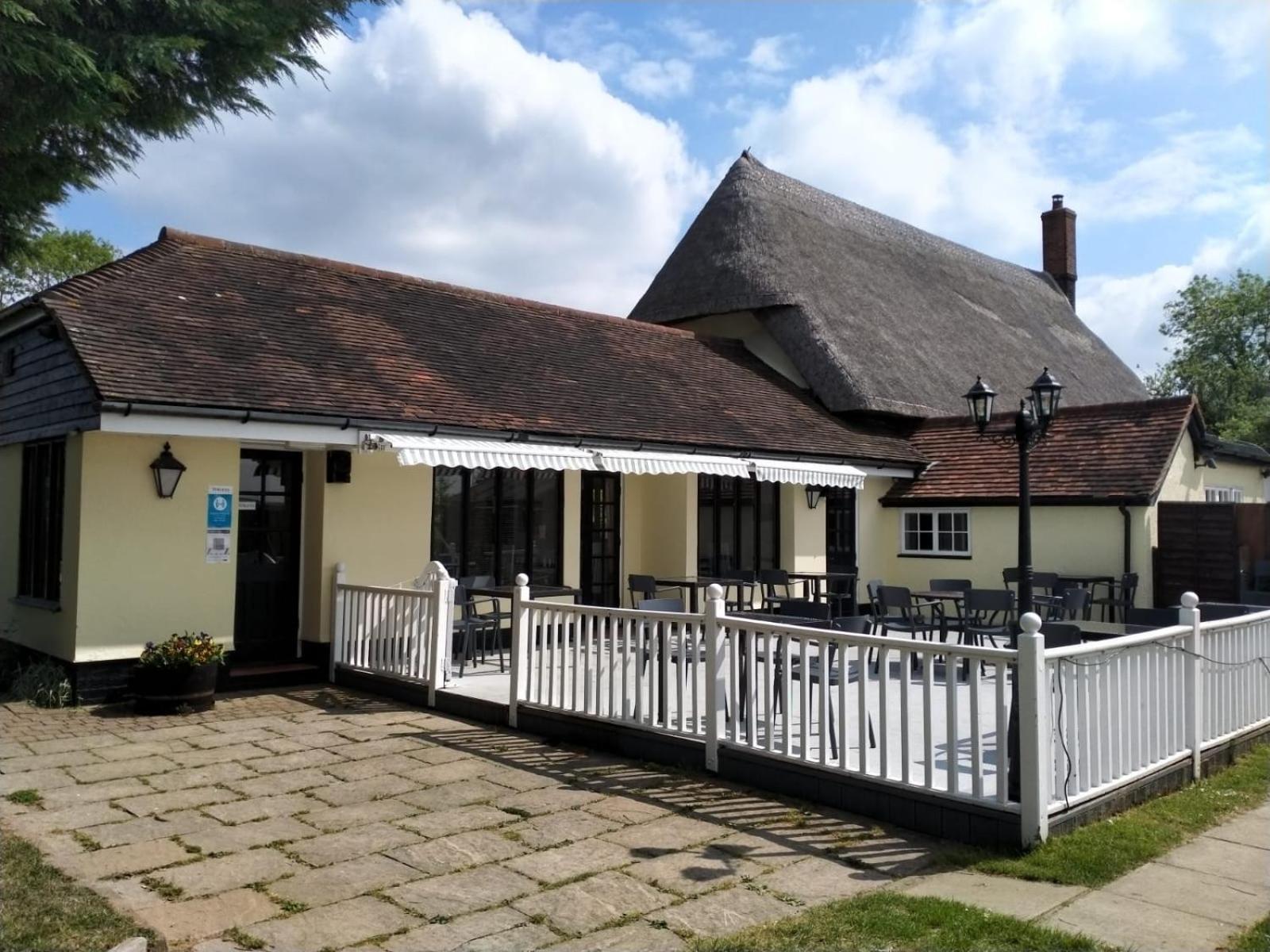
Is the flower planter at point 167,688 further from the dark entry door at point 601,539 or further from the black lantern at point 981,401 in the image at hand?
the black lantern at point 981,401

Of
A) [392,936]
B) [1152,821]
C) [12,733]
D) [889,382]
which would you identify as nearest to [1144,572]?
[889,382]

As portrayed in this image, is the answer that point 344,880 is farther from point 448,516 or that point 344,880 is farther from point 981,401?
point 448,516

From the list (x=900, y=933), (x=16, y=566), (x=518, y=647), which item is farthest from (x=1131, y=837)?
(x=16, y=566)

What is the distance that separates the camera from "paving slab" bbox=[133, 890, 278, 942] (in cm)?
468

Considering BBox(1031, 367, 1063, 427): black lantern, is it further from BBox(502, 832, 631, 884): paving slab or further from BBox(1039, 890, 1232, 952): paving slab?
BBox(502, 832, 631, 884): paving slab

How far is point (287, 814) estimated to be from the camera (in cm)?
654

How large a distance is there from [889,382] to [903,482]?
2.38 meters

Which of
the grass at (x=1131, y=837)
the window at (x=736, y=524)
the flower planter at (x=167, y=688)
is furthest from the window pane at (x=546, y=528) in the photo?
the grass at (x=1131, y=837)

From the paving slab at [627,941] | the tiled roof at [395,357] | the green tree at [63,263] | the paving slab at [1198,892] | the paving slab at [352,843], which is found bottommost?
the paving slab at [352,843]

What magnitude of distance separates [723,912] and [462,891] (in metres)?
1.41

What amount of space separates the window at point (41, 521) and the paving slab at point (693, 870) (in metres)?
8.53

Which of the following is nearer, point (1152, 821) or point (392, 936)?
point (392, 936)

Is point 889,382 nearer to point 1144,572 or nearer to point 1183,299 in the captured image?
point 1144,572

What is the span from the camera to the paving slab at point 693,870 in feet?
17.3
